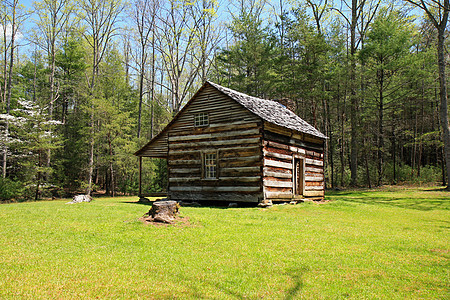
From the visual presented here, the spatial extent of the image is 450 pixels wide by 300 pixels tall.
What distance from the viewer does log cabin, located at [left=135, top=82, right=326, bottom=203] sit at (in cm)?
1495

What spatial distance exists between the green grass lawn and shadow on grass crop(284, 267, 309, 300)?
2 centimetres

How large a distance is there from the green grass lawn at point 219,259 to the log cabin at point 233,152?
477 cm

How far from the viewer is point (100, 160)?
2903 cm

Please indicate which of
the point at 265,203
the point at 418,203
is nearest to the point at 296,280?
the point at 265,203

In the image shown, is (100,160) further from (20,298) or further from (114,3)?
(20,298)

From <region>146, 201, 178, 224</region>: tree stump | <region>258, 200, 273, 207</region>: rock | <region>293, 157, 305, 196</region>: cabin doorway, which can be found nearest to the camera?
<region>146, 201, 178, 224</region>: tree stump

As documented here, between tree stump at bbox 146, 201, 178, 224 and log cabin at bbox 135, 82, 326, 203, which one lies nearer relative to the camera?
tree stump at bbox 146, 201, 178, 224

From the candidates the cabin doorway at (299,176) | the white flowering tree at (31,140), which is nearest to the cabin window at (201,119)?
the cabin doorway at (299,176)

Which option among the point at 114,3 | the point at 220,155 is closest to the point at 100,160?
the point at 114,3

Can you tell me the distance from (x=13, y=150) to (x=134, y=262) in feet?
92.4

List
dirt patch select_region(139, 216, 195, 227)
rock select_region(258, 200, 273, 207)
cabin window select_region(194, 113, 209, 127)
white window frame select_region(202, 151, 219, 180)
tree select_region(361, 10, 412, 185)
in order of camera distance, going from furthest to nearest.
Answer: tree select_region(361, 10, 412, 185), cabin window select_region(194, 113, 209, 127), white window frame select_region(202, 151, 219, 180), rock select_region(258, 200, 273, 207), dirt patch select_region(139, 216, 195, 227)

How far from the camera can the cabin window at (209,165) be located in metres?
16.5

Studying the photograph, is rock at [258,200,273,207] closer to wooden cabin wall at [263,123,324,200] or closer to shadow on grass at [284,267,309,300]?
wooden cabin wall at [263,123,324,200]

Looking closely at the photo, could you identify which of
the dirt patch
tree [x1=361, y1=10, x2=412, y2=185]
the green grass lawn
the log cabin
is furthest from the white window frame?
tree [x1=361, y1=10, x2=412, y2=185]
